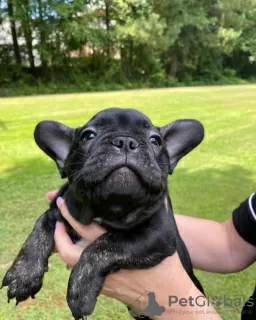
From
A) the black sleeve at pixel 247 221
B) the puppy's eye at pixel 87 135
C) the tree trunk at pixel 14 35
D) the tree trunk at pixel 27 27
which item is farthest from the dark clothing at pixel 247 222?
the tree trunk at pixel 27 27

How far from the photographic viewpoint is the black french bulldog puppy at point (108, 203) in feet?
5.87

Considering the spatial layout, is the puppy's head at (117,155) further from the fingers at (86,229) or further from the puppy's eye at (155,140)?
the fingers at (86,229)

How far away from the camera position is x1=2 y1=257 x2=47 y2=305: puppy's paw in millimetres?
2025

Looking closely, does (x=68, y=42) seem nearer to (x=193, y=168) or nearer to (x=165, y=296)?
(x=193, y=168)

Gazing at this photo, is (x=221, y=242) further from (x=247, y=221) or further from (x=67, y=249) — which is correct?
(x=67, y=249)

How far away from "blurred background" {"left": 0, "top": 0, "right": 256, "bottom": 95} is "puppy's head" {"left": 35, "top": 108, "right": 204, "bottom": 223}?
69.1 feet

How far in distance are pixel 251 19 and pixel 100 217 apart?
37221mm

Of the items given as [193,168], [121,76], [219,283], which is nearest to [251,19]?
[121,76]

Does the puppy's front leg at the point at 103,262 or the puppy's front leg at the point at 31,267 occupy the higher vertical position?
the puppy's front leg at the point at 103,262

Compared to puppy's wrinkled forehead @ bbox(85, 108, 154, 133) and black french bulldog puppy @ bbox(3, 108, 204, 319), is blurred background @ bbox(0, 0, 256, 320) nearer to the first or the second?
black french bulldog puppy @ bbox(3, 108, 204, 319)

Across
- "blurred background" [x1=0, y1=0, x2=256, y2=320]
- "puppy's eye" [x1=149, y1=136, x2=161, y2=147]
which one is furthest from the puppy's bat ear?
"blurred background" [x1=0, y1=0, x2=256, y2=320]

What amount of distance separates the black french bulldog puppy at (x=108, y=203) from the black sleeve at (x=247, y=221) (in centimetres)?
40

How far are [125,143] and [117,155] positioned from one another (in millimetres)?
63

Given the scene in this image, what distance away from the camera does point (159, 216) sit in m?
1.96
